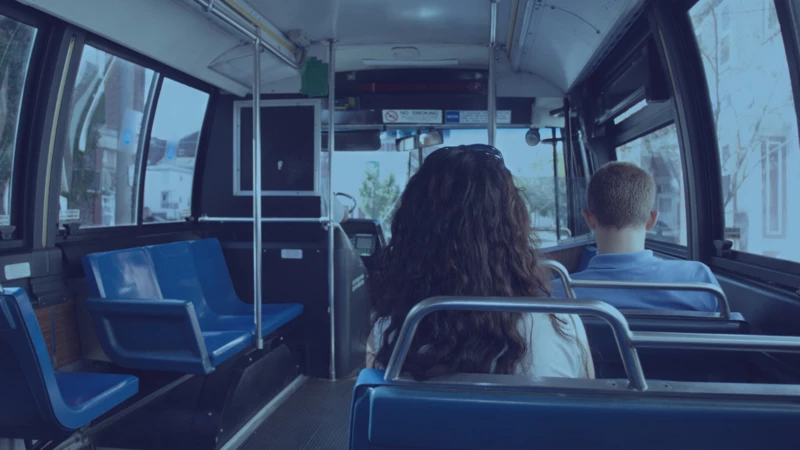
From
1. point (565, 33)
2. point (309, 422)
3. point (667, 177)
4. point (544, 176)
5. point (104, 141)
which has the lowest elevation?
point (309, 422)

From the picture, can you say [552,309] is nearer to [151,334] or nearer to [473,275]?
[473,275]

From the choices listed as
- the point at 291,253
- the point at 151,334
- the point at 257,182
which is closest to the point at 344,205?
the point at 291,253

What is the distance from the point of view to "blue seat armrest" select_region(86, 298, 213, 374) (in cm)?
305

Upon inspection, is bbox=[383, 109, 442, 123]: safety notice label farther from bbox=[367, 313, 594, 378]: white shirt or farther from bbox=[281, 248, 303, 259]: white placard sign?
bbox=[367, 313, 594, 378]: white shirt

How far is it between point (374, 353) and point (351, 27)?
319cm

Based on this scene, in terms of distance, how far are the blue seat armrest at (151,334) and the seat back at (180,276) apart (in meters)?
0.58

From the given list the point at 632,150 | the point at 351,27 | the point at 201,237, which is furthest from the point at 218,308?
the point at 632,150

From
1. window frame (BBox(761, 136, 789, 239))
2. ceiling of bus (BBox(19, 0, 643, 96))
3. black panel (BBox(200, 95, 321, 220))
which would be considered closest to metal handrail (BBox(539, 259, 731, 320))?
window frame (BBox(761, 136, 789, 239))

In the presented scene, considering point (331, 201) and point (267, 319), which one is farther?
point (331, 201)

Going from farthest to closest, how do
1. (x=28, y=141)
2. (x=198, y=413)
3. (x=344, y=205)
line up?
(x=344, y=205), (x=198, y=413), (x=28, y=141)

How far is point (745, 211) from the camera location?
276 centimetres

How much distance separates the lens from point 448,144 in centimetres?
486

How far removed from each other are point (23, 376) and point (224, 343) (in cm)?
123

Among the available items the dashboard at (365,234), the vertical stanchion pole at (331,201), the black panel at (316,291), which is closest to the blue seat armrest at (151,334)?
the vertical stanchion pole at (331,201)
